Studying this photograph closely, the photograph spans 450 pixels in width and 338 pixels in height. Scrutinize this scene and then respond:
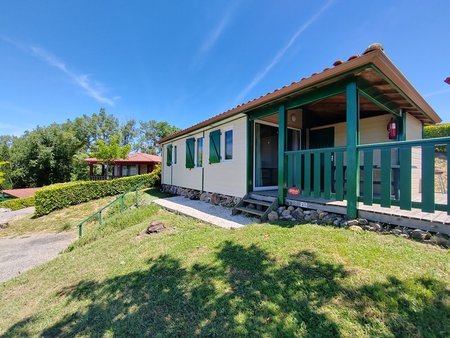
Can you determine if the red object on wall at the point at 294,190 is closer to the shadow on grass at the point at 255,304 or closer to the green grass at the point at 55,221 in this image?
the shadow on grass at the point at 255,304

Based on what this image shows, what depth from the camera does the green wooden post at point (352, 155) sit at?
11.7 feet

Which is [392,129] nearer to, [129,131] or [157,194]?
[157,194]

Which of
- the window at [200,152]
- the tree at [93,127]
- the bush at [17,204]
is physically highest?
the tree at [93,127]

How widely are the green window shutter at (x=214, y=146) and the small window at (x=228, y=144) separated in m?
0.33

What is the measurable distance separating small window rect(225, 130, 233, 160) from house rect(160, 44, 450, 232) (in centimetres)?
3

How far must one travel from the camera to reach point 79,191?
12070 mm

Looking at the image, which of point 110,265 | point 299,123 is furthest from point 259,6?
point 110,265

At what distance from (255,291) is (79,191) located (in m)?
13.1

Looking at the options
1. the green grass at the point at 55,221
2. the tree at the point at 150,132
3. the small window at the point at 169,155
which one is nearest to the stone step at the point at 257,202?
the small window at the point at 169,155

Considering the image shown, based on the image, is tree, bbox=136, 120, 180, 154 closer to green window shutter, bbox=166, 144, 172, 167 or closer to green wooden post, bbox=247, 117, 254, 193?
green window shutter, bbox=166, 144, 172, 167

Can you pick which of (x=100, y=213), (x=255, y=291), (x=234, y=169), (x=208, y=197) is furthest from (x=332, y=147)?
(x=100, y=213)

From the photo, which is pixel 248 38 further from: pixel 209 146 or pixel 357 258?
pixel 357 258

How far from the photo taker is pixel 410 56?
5.75 meters

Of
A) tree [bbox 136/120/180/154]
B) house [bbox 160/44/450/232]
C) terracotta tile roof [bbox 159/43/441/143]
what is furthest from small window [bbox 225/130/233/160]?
tree [bbox 136/120/180/154]
